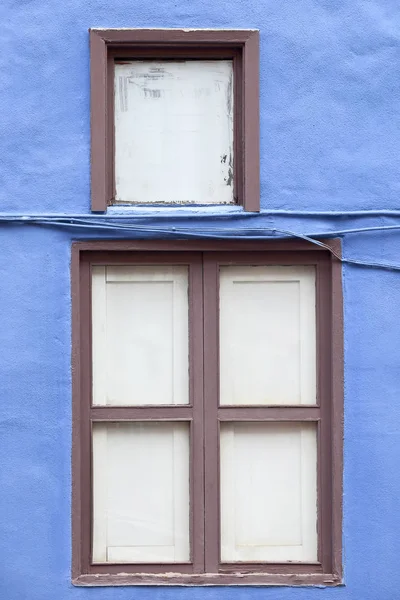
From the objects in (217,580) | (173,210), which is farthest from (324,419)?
(173,210)

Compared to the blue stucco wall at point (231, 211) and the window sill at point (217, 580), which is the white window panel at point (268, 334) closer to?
the blue stucco wall at point (231, 211)

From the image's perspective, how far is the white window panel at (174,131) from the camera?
206 inches

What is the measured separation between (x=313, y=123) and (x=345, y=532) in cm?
208

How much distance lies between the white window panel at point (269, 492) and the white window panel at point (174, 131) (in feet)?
4.09

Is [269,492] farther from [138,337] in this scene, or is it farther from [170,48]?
[170,48]

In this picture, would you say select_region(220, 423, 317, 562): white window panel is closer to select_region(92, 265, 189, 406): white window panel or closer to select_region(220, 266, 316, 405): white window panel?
select_region(220, 266, 316, 405): white window panel

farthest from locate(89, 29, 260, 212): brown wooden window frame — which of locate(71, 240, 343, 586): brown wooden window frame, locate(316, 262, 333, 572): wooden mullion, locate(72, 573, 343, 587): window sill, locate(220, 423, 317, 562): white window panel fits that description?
locate(72, 573, 343, 587): window sill

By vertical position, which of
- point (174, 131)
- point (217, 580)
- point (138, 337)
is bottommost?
point (217, 580)

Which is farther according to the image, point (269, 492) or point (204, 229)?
point (269, 492)

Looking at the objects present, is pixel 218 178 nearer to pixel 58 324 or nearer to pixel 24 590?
pixel 58 324

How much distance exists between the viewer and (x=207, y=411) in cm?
518

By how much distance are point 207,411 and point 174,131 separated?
1.46m

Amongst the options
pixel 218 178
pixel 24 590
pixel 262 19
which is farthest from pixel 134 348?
pixel 262 19

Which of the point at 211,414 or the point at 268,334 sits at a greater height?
the point at 268,334
